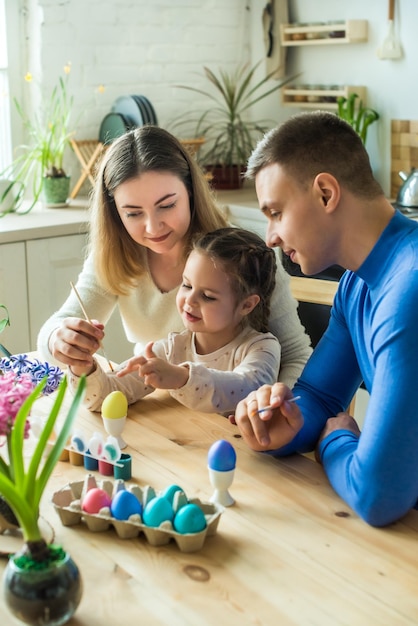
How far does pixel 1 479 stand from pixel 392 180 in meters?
3.17

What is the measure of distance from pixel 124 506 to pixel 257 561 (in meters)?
0.21

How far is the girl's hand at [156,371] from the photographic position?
1.60 m

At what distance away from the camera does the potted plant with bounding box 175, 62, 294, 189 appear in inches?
165

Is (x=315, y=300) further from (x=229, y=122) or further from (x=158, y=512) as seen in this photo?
(x=229, y=122)

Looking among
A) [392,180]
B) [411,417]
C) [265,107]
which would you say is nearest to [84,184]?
[265,107]

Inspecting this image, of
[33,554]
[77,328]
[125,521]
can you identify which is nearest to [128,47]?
[77,328]

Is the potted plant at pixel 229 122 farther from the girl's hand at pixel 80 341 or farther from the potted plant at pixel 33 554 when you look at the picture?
the potted plant at pixel 33 554

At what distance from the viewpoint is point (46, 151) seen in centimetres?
372

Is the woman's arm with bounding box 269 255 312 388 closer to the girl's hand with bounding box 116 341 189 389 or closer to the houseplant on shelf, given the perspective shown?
the girl's hand with bounding box 116 341 189 389

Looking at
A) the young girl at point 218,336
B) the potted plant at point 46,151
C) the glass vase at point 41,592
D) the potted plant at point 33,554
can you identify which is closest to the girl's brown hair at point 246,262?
the young girl at point 218,336

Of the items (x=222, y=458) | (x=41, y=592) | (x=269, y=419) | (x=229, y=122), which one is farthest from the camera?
(x=229, y=122)

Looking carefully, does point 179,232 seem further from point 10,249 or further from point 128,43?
point 128,43

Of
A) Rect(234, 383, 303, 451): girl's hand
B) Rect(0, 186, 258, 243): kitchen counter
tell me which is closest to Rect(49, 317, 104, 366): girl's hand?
Rect(234, 383, 303, 451): girl's hand

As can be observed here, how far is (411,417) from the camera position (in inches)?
51.3
